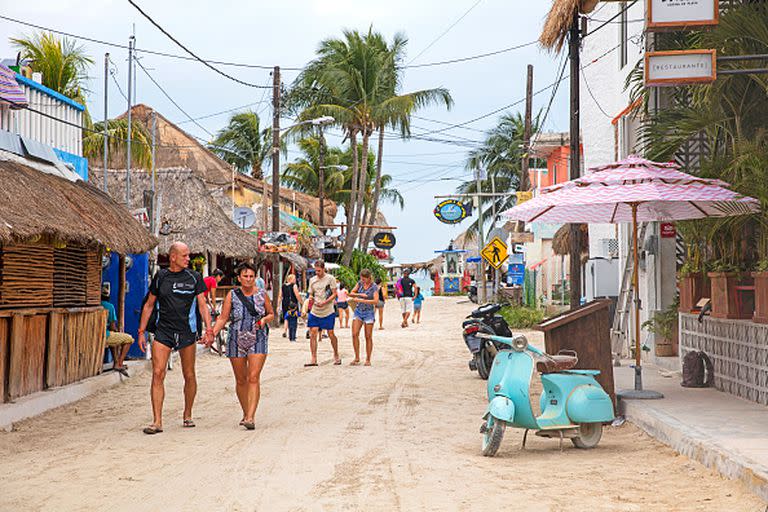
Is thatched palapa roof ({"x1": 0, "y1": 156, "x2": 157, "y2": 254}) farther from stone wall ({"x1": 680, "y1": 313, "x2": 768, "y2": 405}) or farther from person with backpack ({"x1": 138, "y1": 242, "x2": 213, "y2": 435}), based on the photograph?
stone wall ({"x1": 680, "y1": 313, "x2": 768, "y2": 405})

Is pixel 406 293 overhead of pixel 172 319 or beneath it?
overhead

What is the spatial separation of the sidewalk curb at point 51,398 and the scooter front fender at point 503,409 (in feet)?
16.7

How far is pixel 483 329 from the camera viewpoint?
1401 centimetres

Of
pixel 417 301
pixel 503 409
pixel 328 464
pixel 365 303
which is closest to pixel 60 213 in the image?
pixel 328 464

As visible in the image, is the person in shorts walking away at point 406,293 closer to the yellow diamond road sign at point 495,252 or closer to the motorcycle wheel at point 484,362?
the yellow diamond road sign at point 495,252

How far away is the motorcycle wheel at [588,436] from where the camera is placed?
8.82 meters

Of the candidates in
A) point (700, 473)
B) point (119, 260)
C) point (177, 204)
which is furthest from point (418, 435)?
point (177, 204)

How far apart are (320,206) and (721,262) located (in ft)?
145

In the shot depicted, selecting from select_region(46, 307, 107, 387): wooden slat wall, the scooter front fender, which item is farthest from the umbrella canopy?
select_region(46, 307, 107, 387): wooden slat wall

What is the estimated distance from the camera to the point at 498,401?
833cm

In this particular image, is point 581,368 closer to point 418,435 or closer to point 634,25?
point 418,435

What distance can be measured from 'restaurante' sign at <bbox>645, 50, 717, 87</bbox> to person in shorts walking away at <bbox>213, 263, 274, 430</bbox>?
4.41 metres

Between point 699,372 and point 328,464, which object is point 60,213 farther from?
point 699,372

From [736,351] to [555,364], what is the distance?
3.25 meters
